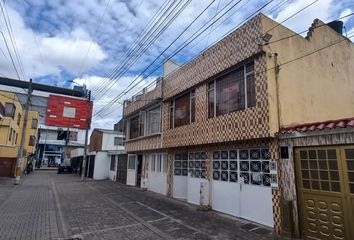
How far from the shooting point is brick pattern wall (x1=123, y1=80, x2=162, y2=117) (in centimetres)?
1514

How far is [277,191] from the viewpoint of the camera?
7.28 metres

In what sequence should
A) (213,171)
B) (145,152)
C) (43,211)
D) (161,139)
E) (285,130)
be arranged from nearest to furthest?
(285,130)
(43,211)
(213,171)
(161,139)
(145,152)

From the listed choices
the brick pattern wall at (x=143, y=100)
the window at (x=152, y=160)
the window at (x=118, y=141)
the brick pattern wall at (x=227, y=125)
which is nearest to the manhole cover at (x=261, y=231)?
the brick pattern wall at (x=227, y=125)

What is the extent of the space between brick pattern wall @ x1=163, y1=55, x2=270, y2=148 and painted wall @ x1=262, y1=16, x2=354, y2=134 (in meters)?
0.26

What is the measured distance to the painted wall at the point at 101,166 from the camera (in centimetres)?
2639

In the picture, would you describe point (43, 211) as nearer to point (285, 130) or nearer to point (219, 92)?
point (219, 92)

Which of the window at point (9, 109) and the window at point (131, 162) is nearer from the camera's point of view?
the window at point (131, 162)

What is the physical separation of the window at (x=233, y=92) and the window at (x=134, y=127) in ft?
30.6

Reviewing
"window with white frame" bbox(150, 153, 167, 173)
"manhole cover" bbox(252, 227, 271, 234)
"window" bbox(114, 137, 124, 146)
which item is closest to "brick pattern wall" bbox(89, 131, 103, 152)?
"window" bbox(114, 137, 124, 146)

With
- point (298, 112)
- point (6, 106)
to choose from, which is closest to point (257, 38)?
point (298, 112)

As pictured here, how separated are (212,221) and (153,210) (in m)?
2.85

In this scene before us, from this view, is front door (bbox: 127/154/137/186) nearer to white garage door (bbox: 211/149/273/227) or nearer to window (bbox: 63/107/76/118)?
white garage door (bbox: 211/149/273/227)

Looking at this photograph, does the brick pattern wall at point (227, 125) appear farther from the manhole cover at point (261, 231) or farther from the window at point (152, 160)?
the window at point (152, 160)

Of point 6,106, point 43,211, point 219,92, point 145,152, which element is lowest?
point 43,211
